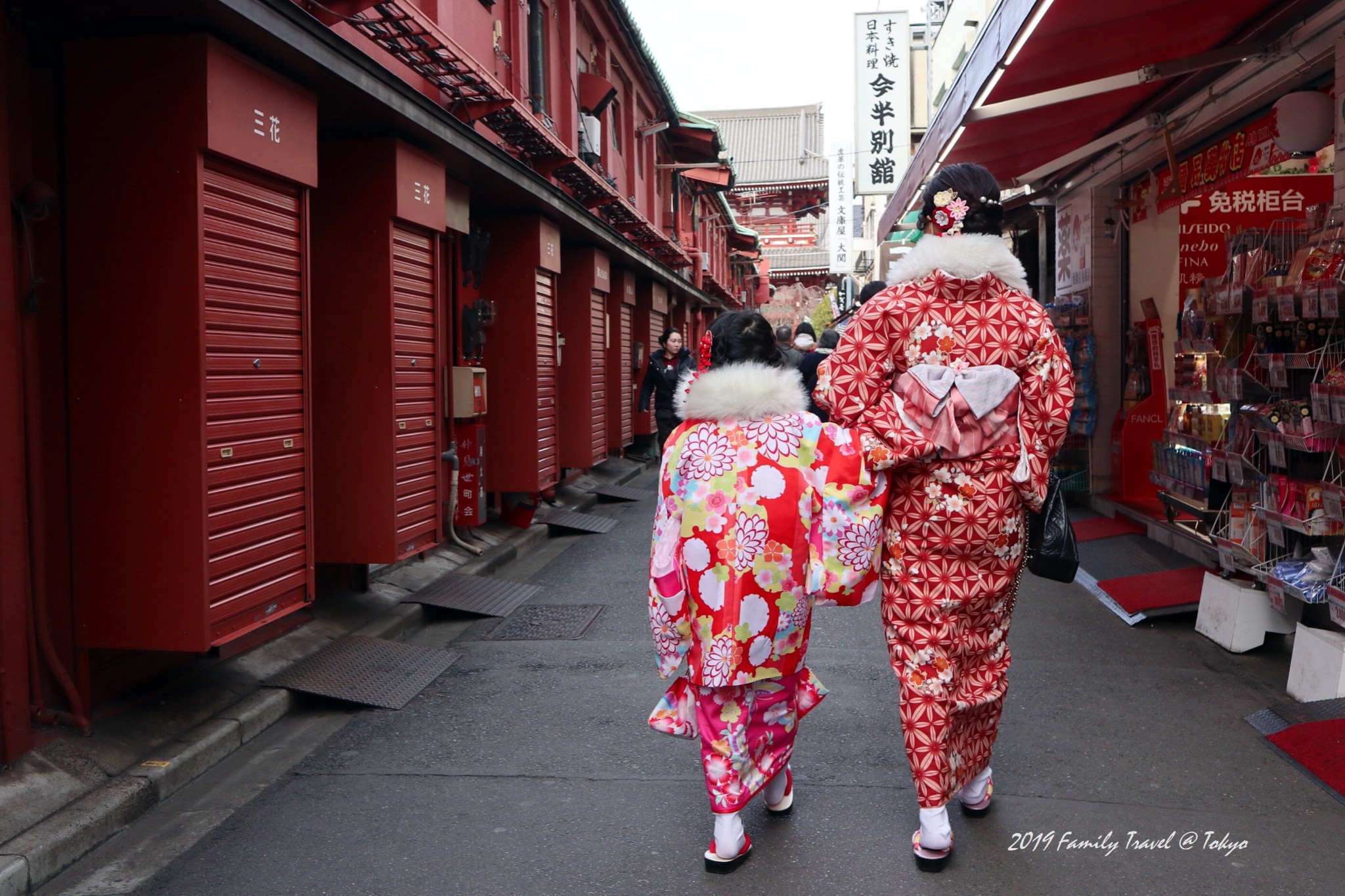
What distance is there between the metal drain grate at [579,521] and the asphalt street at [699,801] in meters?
4.85

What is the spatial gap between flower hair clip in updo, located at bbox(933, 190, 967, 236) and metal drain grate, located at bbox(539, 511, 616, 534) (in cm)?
754

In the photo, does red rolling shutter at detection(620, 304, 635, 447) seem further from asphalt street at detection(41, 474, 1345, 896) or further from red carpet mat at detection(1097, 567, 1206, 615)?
asphalt street at detection(41, 474, 1345, 896)

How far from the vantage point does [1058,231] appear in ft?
37.9

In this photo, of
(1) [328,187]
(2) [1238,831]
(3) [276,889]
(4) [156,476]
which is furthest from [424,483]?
(2) [1238,831]

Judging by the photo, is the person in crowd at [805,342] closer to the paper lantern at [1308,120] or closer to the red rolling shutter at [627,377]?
the red rolling shutter at [627,377]

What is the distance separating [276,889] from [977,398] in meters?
2.70

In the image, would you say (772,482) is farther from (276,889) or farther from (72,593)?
(72,593)

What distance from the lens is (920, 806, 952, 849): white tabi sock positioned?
3.41 m

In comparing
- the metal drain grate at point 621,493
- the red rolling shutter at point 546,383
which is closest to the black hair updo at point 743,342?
the red rolling shutter at point 546,383

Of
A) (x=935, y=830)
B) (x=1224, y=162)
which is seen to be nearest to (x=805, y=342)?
(x=1224, y=162)

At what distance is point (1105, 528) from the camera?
9.18m

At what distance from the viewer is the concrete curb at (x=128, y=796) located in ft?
11.2

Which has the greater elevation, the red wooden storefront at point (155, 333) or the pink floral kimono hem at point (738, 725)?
the red wooden storefront at point (155, 333)

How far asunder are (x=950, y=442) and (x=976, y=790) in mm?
1309
